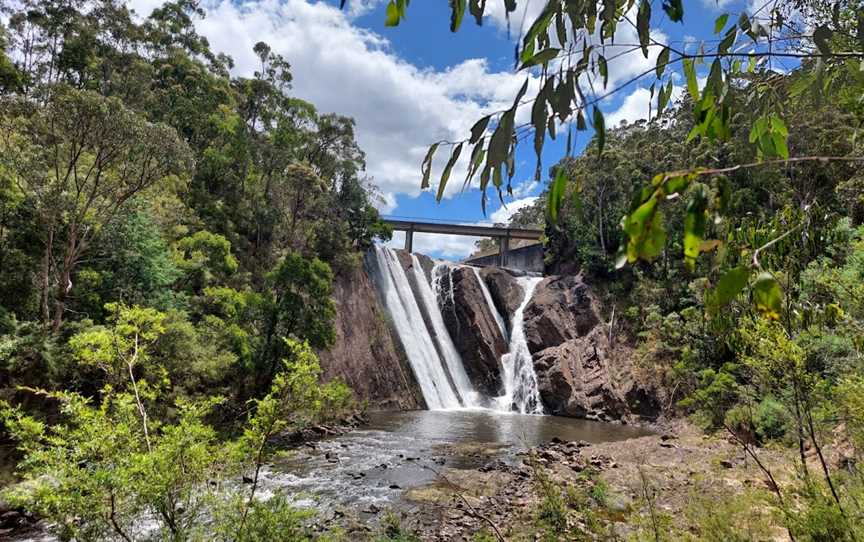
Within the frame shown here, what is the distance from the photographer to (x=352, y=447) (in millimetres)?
13914

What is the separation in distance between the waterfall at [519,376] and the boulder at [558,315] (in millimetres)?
535

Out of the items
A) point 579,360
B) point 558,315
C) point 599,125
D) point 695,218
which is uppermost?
point 558,315

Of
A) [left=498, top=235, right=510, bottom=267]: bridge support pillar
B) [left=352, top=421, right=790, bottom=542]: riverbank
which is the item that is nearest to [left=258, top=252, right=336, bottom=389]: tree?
[left=352, top=421, right=790, bottom=542]: riverbank

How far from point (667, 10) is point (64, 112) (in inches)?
549

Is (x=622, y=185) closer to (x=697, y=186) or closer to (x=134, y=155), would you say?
(x=134, y=155)

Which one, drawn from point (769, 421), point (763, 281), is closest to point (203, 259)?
point (769, 421)

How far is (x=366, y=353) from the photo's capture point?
2448 centimetres

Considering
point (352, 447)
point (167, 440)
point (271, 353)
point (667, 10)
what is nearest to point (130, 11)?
point (271, 353)

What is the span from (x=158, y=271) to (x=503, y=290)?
2185 centimetres

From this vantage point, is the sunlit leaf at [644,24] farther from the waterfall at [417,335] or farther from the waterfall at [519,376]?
the waterfall at [519,376]

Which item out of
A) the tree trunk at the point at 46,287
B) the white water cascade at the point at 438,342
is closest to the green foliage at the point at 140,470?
the tree trunk at the point at 46,287

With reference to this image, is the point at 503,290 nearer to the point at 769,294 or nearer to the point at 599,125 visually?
the point at 599,125

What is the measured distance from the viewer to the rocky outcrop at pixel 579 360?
75.3 feet

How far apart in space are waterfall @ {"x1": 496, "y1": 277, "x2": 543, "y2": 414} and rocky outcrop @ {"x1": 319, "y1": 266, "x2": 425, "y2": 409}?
17.1 ft
